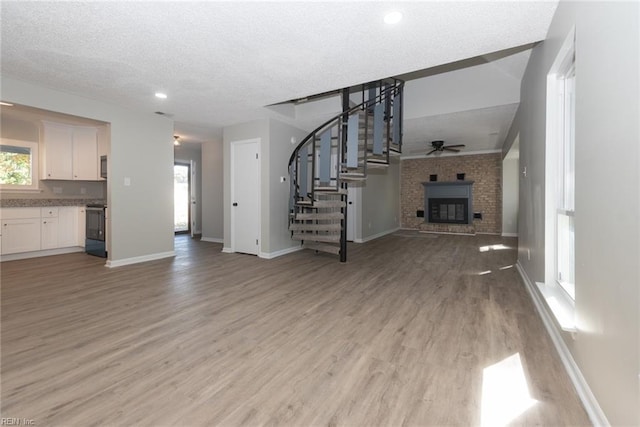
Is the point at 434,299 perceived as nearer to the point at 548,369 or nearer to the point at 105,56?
the point at 548,369

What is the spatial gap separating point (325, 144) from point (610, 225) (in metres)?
3.72

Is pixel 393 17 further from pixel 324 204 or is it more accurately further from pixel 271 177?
pixel 271 177

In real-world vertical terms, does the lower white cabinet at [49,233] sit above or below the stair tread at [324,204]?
below

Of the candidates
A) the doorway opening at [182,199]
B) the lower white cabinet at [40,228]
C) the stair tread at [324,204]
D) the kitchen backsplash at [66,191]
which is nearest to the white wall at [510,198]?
the stair tread at [324,204]

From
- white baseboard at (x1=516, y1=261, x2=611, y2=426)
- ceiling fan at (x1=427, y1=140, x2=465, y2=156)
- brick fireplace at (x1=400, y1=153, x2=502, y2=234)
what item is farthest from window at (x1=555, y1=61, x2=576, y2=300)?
brick fireplace at (x1=400, y1=153, x2=502, y2=234)

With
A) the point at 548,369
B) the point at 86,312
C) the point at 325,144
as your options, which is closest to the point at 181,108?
the point at 325,144

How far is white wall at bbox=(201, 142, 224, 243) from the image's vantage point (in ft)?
23.3

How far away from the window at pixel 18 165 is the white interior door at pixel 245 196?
3.64m

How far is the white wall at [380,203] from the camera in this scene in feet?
23.8

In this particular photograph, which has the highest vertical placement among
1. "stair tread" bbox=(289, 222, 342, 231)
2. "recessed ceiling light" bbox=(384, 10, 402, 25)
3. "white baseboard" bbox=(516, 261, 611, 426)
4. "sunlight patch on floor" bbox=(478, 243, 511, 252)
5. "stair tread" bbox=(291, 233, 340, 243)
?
"recessed ceiling light" bbox=(384, 10, 402, 25)

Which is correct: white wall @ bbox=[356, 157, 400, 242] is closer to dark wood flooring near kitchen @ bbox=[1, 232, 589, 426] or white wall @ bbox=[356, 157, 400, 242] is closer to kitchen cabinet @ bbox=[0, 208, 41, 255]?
dark wood flooring near kitchen @ bbox=[1, 232, 589, 426]

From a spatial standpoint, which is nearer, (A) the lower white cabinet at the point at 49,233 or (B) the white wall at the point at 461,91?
(B) the white wall at the point at 461,91

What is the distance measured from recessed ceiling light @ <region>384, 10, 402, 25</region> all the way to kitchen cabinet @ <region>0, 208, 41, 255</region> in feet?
21.0

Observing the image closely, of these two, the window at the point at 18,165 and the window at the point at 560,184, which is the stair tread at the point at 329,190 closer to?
the window at the point at 560,184
